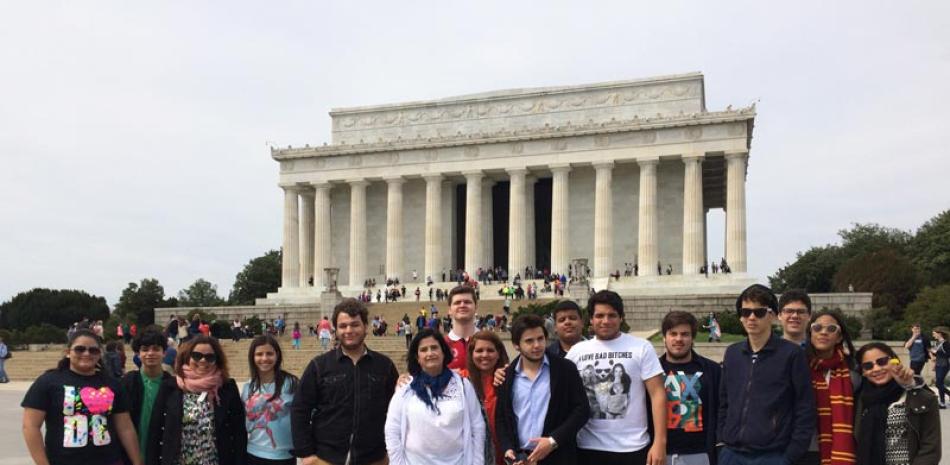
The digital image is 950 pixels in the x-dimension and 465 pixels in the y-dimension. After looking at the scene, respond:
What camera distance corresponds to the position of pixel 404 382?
7.88m

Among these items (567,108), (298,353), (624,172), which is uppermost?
(567,108)

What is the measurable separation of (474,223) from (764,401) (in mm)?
52459

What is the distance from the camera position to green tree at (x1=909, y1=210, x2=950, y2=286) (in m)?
69.8

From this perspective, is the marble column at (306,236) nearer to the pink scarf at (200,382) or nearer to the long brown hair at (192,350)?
the long brown hair at (192,350)

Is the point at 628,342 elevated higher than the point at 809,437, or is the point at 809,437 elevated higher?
the point at 628,342

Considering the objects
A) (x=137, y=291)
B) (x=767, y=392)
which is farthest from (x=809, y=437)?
(x=137, y=291)

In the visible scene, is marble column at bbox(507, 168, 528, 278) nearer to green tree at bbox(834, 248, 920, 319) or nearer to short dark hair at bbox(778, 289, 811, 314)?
green tree at bbox(834, 248, 920, 319)

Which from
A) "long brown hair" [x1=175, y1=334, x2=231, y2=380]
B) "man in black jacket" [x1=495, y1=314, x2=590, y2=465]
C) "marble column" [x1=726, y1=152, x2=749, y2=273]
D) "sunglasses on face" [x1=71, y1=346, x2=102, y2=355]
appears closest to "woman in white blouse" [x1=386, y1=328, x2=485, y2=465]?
"man in black jacket" [x1=495, y1=314, x2=590, y2=465]

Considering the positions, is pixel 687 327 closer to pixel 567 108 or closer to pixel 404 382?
pixel 404 382

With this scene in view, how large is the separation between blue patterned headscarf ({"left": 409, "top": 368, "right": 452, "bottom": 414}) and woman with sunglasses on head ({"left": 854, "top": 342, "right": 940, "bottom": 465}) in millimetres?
3366

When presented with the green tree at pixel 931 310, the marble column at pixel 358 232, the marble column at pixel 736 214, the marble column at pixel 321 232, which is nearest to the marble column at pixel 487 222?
the marble column at pixel 358 232

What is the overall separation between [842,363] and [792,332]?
638 millimetres

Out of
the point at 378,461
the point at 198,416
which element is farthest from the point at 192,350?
the point at 378,461

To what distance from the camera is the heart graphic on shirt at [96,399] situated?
25.8 ft
